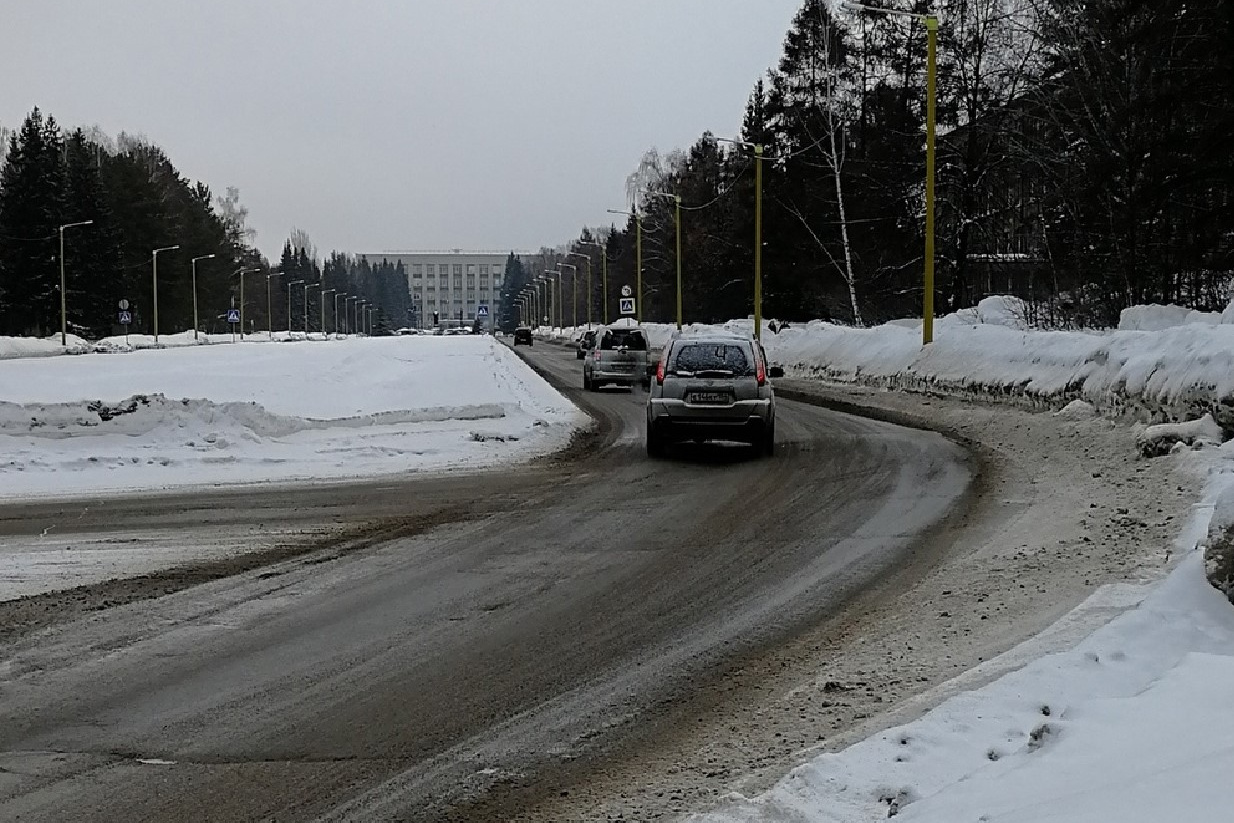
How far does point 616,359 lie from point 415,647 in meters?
27.5

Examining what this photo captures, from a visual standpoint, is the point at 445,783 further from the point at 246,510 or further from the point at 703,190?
the point at 703,190

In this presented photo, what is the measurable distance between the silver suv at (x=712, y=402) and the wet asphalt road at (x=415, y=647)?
3.74 meters

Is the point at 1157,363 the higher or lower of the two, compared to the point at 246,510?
higher

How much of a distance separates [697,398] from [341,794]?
1208 centimetres

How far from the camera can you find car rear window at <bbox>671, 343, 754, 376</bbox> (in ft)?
53.9

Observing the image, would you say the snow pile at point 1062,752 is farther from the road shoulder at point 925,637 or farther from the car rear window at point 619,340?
the car rear window at point 619,340

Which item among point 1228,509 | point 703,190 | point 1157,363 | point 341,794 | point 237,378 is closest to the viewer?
point 341,794

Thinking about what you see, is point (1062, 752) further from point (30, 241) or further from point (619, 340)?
point (30, 241)

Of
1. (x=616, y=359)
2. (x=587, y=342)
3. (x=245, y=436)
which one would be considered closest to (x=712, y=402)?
A: (x=245, y=436)

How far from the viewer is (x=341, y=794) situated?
177 inches

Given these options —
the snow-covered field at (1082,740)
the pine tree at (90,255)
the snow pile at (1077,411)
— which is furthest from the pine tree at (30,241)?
the snow-covered field at (1082,740)

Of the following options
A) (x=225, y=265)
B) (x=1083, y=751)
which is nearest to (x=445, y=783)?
(x=1083, y=751)

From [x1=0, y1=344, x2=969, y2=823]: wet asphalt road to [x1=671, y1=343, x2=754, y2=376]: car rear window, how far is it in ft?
13.7

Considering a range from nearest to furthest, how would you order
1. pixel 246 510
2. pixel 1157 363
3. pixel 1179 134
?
1. pixel 246 510
2. pixel 1157 363
3. pixel 1179 134
